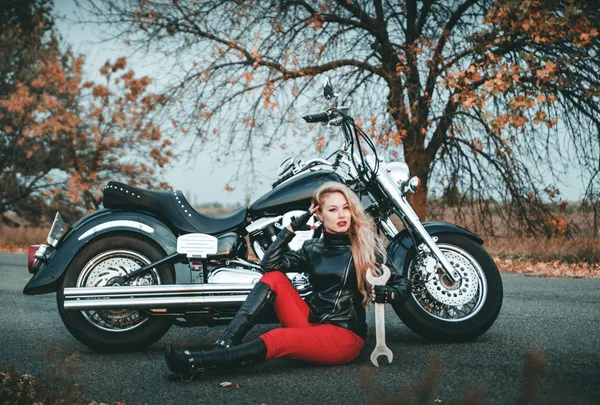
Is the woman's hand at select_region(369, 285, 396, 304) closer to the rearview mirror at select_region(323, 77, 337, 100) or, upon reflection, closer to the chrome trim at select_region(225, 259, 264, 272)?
the chrome trim at select_region(225, 259, 264, 272)

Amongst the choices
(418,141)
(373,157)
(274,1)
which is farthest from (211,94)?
(373,157)

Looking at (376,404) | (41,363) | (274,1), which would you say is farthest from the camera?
(274,1)

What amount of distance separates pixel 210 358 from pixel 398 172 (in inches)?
73.4

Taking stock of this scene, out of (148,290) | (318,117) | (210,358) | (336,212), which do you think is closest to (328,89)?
(318,117)

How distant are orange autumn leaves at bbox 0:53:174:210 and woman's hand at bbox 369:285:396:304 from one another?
18.7 m

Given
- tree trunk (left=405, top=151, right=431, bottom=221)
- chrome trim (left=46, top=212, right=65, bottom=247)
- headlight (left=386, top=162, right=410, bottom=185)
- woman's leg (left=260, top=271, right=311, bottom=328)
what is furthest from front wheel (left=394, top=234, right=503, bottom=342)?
tree trunk (left=405, top=151, right=431, bottom=221)

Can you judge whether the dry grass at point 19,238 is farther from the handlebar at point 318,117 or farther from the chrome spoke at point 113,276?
the handlebar at point 318,117

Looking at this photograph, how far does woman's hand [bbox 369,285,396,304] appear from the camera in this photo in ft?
11.6

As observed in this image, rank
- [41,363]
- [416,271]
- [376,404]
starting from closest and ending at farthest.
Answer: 1. [376,404]
2. [41,363]
3. [416,271]

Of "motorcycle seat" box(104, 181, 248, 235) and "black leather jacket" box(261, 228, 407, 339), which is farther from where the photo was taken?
"motorcycle seat" box(104, 181, 248, 235)

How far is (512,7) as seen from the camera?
9.61 m

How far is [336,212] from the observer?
12.2ft

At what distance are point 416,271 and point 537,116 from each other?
7.25 meters

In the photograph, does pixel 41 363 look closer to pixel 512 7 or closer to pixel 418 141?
pixel 512 7
